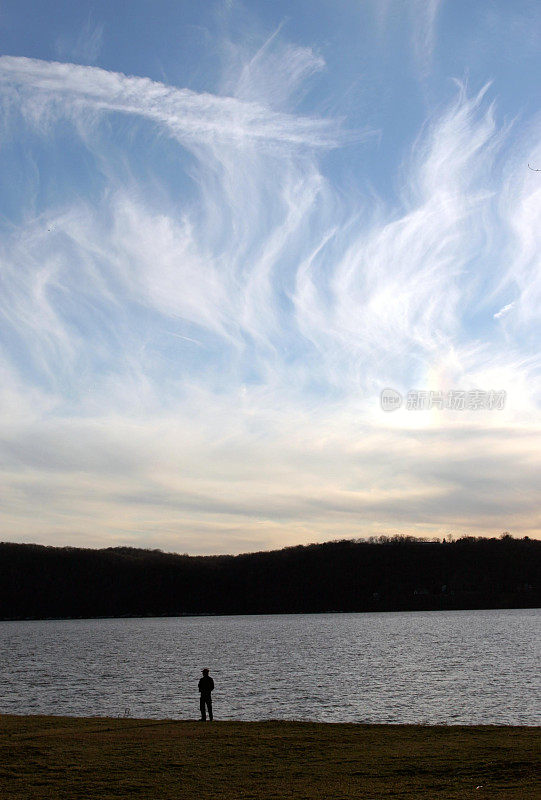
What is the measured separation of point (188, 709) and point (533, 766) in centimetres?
3096

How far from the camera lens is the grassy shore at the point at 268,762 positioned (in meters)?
19.1

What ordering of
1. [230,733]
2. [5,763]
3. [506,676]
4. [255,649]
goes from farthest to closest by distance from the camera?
[255,649] → [506,676] → [230,733] → [5,763]

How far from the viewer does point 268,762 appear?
2292cm

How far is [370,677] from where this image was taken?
219 feet

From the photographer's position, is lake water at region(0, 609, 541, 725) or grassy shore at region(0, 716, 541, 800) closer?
grassy shore at region(0, 716, 541, 800)

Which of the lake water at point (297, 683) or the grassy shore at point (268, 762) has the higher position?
the grassy shore at point (268, 762)

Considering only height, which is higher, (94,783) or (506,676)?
(94,783)

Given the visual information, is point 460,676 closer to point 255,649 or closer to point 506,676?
point 506,676

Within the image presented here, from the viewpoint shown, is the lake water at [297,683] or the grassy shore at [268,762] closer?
the grassy shore at [268,762]

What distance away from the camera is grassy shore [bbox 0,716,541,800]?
19.1 meters

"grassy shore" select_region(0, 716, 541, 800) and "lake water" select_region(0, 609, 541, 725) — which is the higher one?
"grassy shore" select_region(0, 716, 541, 800)

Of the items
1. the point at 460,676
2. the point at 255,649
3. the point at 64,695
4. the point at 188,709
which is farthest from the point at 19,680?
the point at 255,649

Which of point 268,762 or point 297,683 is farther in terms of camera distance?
point 297,683

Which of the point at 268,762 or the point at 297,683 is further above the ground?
the point at 268,762
